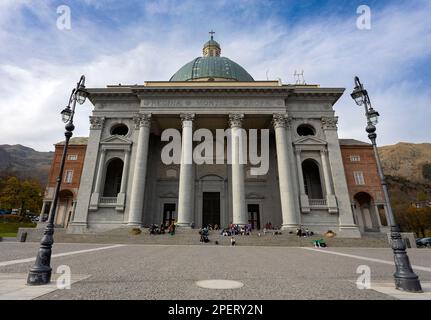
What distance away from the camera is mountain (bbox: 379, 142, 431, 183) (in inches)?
5113

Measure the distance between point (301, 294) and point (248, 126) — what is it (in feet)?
99.9

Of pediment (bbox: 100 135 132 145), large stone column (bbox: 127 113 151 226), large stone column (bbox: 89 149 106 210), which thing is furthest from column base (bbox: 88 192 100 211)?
pediment (bbox: 100 135 132 145)

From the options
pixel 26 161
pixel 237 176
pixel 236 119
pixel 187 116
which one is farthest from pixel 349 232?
pixel 26 161

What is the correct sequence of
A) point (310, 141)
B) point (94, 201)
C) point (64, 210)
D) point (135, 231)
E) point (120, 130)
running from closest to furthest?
point (135, 231), point (94, 201), point (310, 141), point (64, 210), point (120, 130)

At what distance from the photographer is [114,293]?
15.5 ft

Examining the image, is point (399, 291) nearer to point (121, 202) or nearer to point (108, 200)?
point (121, 202)

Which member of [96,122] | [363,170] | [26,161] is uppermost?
[26,161]

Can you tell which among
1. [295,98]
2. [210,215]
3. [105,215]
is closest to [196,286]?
[105,215]

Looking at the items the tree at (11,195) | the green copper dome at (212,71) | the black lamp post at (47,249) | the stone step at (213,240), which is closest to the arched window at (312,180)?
the stone step at (213,240)

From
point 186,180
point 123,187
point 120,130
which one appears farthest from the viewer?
point 120,130

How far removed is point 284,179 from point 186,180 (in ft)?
36.0

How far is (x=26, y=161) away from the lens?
162625 millimetres

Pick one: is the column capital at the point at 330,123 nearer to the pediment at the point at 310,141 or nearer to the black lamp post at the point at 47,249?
the pediment at the point at 310,141
